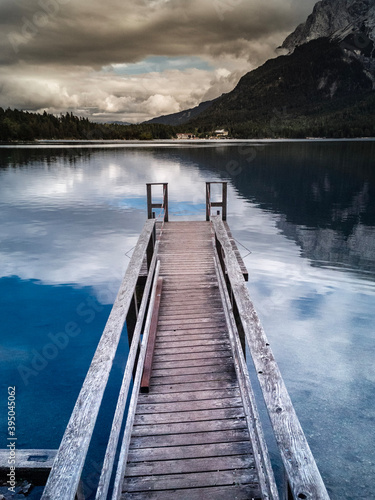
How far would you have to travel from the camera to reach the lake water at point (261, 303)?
7.07 meters

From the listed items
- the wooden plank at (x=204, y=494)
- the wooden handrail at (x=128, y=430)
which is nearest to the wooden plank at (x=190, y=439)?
the wooden handrail at (x=128, y=430)

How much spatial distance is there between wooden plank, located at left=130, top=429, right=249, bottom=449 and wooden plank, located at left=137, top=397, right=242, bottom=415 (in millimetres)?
464

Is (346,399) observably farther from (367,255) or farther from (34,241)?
(34,241)

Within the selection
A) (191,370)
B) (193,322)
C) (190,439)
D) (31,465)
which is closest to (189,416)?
(190,439)

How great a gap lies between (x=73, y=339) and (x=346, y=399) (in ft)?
26.3

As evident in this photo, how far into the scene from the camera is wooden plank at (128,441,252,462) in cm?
440

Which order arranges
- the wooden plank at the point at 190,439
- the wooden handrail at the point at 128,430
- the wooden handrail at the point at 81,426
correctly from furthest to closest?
the wooden plank at the point at 190,439, the wooden handrail at the point at 128,430, the wooden handrail at the point at 81,426

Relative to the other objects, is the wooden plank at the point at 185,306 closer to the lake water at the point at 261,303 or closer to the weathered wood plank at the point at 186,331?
the weathered wood plank at the point at 186,331

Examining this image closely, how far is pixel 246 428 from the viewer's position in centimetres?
484

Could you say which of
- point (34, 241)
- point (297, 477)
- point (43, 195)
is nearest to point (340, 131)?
point (43, 195)

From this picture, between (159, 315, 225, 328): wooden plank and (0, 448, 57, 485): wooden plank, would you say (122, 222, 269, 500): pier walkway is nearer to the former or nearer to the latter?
(159, 315, 225, 328): wooden plank

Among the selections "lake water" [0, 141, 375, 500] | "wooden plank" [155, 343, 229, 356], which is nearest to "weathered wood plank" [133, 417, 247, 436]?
"wooden plank" [155, 343, 229, 356]

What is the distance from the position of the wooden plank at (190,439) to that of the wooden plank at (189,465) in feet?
0.84

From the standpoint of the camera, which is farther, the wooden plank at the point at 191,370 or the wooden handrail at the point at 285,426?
the wooden plank at the point at 191,370
